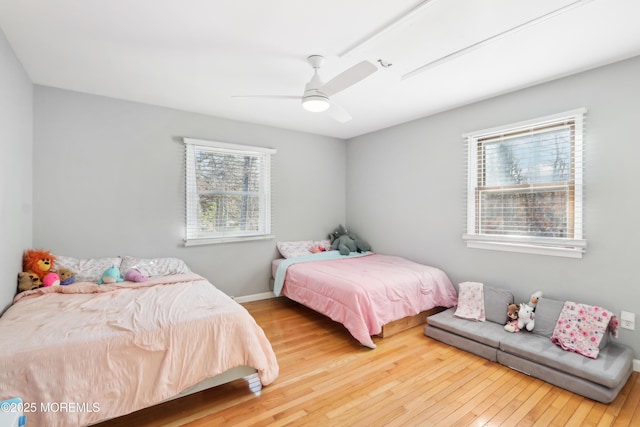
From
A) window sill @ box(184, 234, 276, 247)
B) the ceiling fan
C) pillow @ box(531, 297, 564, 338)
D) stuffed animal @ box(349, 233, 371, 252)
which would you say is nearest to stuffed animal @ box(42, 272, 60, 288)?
window sill @ box(184, 234, 276, 247)

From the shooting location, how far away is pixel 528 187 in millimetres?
3025

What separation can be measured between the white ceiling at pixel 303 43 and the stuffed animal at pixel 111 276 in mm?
1860

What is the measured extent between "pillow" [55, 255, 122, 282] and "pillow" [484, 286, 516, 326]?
12.9ft

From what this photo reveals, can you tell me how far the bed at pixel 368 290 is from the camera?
290 centimetres

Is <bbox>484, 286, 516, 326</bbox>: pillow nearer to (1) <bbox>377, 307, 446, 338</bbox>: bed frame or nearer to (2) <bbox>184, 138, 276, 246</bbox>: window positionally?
(1) <bbox>377, 307, 446, 338</bbox>: bed frame

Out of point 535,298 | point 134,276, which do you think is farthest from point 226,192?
point 535,298

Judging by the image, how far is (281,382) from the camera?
2279 mm

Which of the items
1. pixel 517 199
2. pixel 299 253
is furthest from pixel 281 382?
pixel 517 199

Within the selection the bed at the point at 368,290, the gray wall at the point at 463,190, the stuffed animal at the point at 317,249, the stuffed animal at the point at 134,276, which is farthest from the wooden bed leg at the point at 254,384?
the gray wall at the point at 463,190

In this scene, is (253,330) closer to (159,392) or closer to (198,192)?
(159,392)

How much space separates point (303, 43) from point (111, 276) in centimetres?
279

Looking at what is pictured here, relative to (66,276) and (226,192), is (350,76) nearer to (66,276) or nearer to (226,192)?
(226,192)

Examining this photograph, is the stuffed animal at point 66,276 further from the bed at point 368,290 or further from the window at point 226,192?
the bed at point 368,290

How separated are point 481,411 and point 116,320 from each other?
8.25ft
